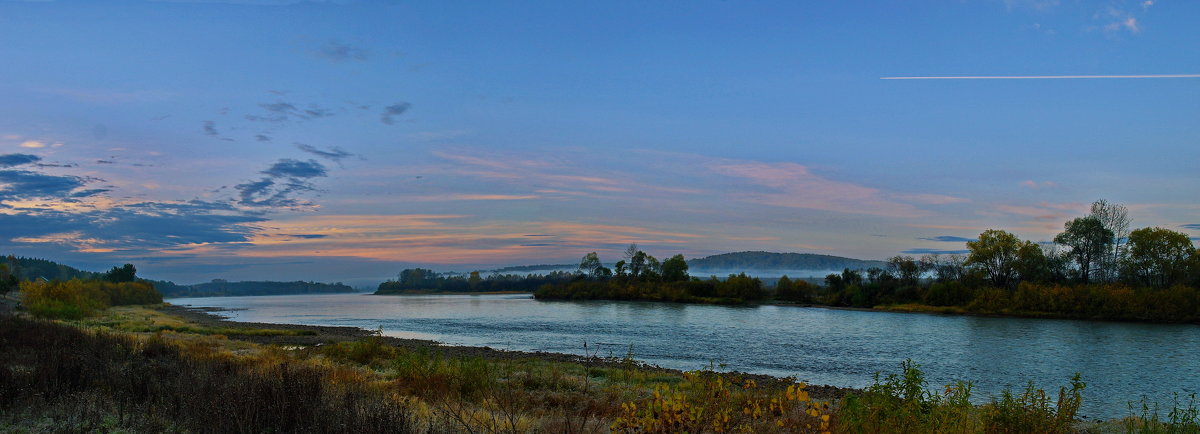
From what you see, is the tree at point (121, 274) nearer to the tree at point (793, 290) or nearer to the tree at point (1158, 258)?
the tree at point (793, 290)

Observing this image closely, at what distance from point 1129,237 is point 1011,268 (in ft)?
46.8

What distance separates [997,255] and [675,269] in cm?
6822

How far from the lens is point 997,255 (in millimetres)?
94312

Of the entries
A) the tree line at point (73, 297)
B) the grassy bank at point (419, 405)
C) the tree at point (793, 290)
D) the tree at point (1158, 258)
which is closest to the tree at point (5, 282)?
the tree line at point (73, 297)

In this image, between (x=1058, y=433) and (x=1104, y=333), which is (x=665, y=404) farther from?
(x=1104, y=333)

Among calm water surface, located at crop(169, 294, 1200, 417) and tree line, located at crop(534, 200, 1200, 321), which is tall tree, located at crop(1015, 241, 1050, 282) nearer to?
tree line, located at crop(534, 200, 1200, 321)

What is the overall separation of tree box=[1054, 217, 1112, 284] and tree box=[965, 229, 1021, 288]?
6.21 m

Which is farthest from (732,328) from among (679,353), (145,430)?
(145,430)

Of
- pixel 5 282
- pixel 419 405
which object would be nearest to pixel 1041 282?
pixel 419 405

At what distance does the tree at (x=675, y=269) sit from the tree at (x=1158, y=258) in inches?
3228

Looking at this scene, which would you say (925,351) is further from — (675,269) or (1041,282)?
(675,269)

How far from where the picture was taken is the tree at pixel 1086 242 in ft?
279

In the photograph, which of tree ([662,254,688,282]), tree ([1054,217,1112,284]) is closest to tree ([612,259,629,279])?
tree ([662,254,688,282])

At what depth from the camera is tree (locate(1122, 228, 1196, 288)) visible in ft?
250
